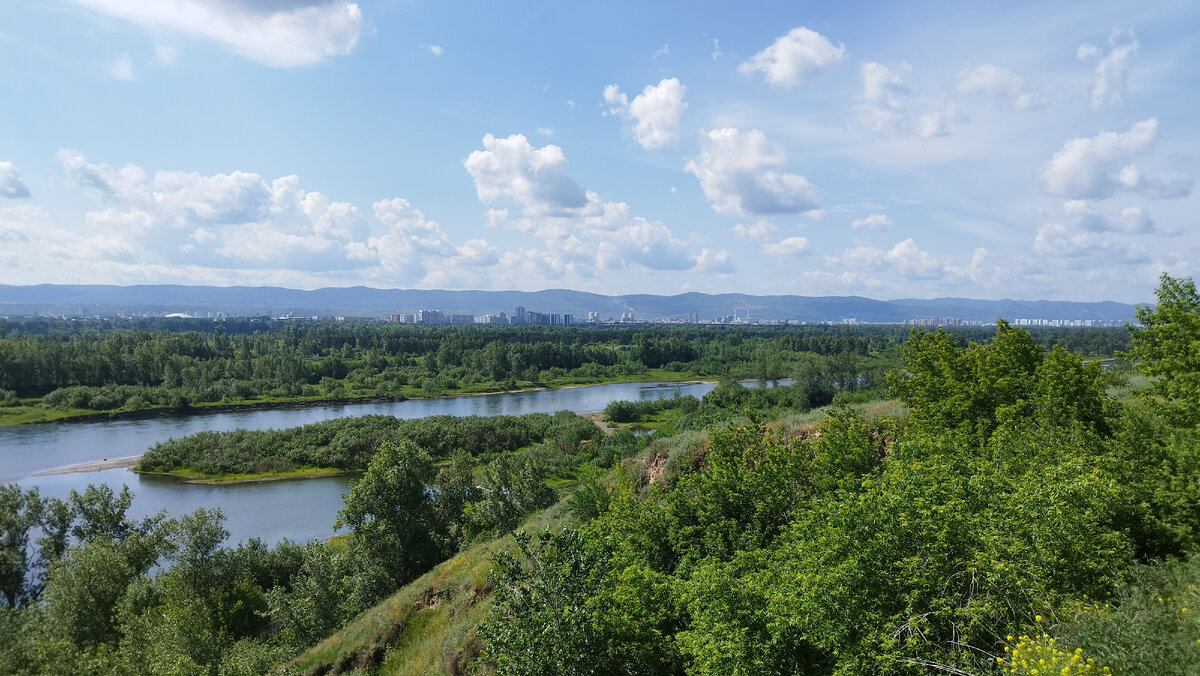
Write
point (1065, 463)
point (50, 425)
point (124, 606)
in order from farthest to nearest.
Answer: point (50, 425)
point (124, 606)
point (1065, 463)

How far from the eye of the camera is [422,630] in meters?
18.0

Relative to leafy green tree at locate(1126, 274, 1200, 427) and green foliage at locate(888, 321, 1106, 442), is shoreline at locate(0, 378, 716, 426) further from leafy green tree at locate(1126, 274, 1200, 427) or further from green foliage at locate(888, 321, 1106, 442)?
leafy green tree at locate(1126, 274, 1200, 427)

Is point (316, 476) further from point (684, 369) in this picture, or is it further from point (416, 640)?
point (684, 369)

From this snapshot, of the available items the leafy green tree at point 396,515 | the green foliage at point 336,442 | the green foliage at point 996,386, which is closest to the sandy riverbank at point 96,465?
the green foliage at point 336,442

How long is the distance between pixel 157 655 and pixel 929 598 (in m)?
20.5

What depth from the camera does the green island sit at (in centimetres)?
859

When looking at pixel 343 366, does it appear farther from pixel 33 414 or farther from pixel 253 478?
pixel 253 478

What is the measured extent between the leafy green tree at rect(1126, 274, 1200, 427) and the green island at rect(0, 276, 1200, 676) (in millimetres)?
71

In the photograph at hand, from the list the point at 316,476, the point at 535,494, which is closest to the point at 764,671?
the point at 535,494

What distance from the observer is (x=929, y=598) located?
9.08 meters

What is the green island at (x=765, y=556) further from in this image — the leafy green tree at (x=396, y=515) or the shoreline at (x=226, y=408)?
the shoreline at (x=226, y=408)

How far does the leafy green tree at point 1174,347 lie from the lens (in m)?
12.6

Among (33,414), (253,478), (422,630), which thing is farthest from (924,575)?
(33,414)

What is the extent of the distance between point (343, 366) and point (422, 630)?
112 m
